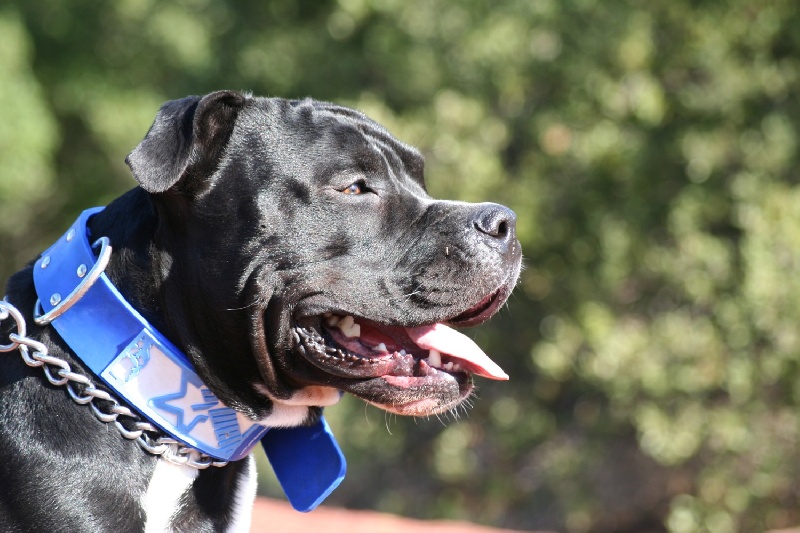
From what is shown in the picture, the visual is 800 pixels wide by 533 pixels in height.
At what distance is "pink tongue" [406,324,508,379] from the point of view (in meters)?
3.16

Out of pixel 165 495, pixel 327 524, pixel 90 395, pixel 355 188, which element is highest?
pixel 355 188

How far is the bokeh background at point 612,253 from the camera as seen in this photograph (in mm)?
6945

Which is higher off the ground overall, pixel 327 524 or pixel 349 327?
pixel 349 327

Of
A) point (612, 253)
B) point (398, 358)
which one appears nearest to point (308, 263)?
point (398, 358)

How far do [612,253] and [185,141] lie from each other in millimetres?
5202

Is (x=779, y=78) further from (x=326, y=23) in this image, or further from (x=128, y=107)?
(x=128, y=107)

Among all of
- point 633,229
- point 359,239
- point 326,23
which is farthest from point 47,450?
point 326,23

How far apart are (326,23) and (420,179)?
26.3 ft

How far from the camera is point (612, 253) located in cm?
756

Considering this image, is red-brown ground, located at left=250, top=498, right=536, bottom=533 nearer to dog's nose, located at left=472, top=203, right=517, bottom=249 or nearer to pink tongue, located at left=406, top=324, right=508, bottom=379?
pink tongue, located at left=406, top=324, right=508, bottom=379

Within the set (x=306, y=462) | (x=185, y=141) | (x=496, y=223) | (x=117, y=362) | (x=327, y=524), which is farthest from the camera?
(x=327, y=524)

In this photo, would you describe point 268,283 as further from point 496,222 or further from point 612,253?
point 612,253

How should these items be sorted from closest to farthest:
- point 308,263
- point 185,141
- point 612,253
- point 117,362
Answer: point 117,362, point 185,141, point 308,263, point 612,253

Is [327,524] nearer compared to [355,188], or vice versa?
[355,188]
